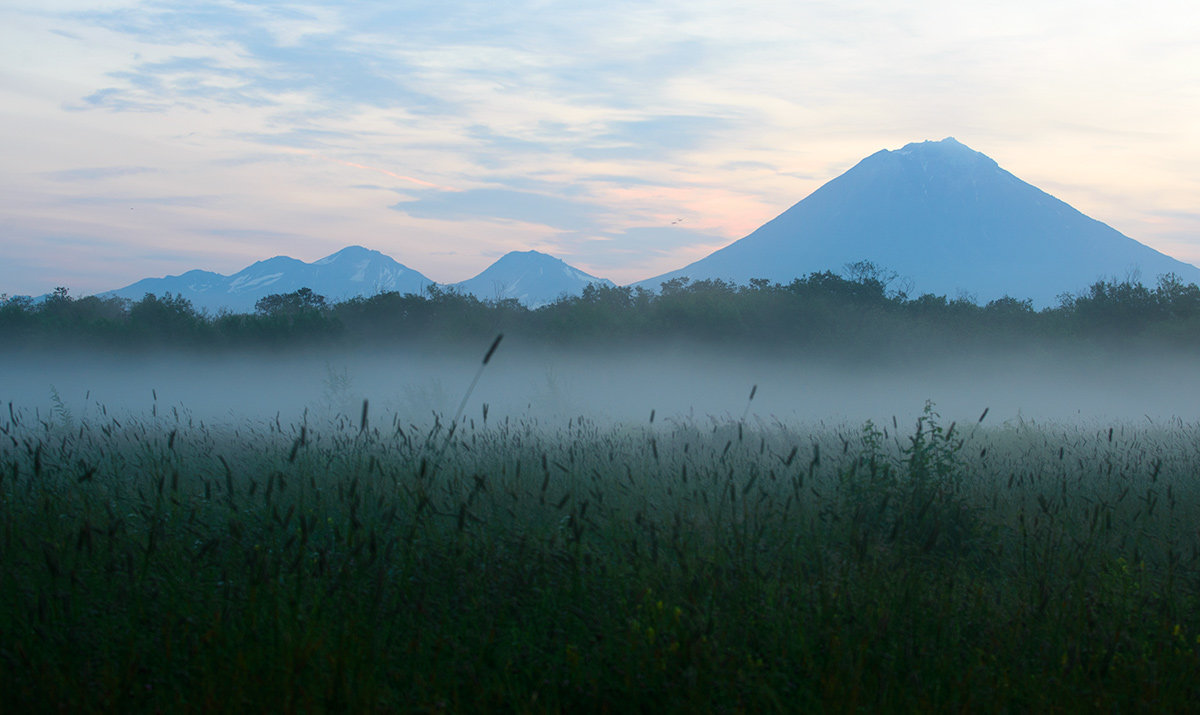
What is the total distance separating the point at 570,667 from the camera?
3.17 metres

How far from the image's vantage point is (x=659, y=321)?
50.3 metres

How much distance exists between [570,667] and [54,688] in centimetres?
195

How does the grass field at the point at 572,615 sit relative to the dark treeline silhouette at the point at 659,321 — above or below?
below

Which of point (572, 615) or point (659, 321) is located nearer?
point (572, 615)

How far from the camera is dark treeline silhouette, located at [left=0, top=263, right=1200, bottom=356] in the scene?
48.2 metres

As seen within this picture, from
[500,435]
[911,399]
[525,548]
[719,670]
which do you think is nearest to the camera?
[719,670]

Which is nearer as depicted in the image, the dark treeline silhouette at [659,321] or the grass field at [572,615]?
the grass field at [572,615]

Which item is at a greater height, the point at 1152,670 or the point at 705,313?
the point at 705,313

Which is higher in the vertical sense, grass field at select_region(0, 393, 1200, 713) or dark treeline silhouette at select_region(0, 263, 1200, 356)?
dark treeline silhouette at select_region(0, 263, 1200, 356)

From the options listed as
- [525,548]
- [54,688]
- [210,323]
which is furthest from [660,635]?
[210,323]

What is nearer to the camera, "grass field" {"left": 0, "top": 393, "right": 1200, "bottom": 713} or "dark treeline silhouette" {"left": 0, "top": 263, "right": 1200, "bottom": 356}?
"grass field" {"left": 0, "top": 393, "right": 1200, "bottom": 713}

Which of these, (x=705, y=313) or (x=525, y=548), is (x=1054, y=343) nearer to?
(x=705, y=313)

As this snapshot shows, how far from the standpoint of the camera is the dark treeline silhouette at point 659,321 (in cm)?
4825

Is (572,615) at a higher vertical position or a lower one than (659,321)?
lower
